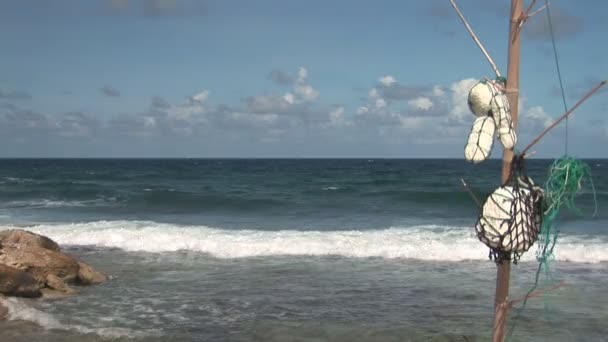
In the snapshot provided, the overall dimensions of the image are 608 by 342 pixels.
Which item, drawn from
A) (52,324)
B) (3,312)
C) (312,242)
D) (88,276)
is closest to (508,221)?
(52,324)

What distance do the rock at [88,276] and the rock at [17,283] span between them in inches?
47.1

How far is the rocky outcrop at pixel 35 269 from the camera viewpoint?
385 inches

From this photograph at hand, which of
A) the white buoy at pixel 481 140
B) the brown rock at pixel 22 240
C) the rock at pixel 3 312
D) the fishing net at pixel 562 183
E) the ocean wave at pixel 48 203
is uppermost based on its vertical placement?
the white buoy at pixel 481 140

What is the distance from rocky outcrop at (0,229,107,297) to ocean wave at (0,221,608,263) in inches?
168

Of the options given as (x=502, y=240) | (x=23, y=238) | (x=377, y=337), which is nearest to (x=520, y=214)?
(x=502, y=240)

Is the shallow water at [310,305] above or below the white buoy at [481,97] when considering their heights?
below

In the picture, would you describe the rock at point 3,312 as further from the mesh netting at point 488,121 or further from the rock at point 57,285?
the mesh netting at point 488,121

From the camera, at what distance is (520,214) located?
3.20m

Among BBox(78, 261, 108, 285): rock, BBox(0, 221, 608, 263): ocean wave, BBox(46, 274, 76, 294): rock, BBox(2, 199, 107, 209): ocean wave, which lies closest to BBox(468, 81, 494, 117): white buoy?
BBox(46, 274, 76, 294): rock

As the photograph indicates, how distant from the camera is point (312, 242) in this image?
16.4m

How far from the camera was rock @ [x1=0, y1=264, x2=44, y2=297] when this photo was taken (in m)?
9.69

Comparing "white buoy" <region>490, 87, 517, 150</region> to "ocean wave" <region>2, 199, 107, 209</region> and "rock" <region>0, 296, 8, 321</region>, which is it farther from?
"ocean wave" <region>2, 199, 107, 209</region>

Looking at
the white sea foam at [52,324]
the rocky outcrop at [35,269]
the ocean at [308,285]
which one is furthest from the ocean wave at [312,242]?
the white sea foam at [52,324]

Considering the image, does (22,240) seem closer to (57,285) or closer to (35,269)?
(35,269)
